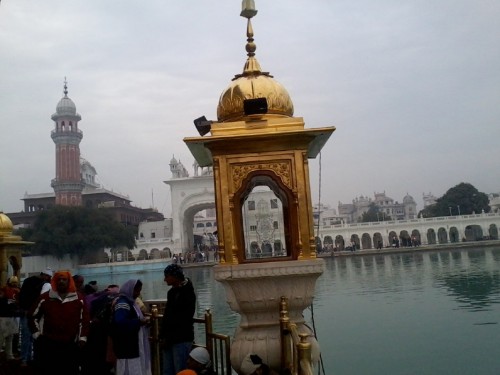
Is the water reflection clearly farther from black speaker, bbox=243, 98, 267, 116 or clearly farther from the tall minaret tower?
the tall minaret tower

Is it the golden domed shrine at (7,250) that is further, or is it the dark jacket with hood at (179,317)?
the golden domed shrine at (7,250)

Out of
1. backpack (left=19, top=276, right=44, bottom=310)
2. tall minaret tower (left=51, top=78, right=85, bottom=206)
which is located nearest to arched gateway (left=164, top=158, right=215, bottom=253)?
tall minaret tower (left=51, top=78, right=85, bottom=206)

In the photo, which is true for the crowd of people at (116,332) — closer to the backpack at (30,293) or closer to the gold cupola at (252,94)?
the gold cupola at (252,94)

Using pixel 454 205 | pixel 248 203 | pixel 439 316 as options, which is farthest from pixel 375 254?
pixel 248 203

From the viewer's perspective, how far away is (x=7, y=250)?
891cm

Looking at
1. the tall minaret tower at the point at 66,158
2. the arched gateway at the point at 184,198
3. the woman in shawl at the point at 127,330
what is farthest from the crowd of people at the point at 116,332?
the tall minaret tower at the point at 66,158

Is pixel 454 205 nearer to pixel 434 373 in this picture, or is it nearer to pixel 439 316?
pixel 439 316

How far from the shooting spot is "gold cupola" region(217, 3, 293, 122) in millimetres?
4047

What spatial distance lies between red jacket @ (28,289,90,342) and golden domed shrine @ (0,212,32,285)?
5353 millimetres

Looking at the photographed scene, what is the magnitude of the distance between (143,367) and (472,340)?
6.04 m

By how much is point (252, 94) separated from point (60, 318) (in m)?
2.37

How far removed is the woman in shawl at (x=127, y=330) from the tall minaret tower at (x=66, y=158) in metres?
53.0

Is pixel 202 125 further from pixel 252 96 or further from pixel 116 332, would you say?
pixel 116 332

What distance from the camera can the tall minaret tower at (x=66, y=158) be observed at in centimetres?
5372
